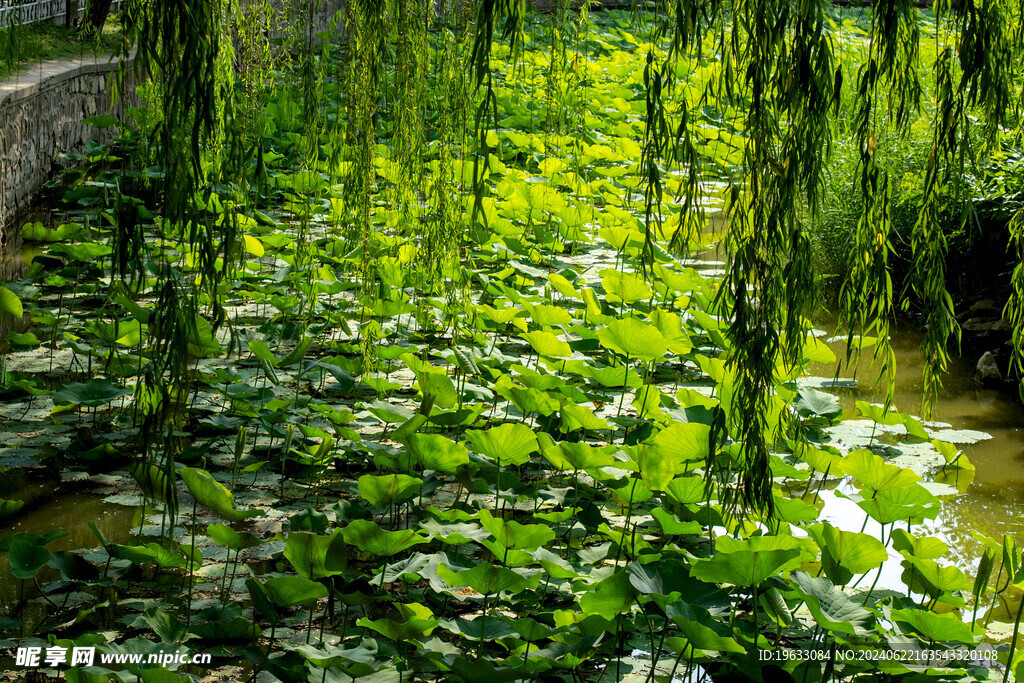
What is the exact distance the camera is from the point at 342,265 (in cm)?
355

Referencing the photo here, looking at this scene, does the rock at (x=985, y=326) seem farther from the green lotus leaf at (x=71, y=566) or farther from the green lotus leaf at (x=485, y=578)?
the green lotus leaf at (x=71, y=566)

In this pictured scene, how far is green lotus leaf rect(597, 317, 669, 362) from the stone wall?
219cm

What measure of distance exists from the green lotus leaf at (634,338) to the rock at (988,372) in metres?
1.70

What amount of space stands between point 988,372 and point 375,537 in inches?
108

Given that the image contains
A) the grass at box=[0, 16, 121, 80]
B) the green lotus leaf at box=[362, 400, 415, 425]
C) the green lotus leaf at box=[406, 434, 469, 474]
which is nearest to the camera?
the green lotus leaf at box=[406, 434, 469, 474]

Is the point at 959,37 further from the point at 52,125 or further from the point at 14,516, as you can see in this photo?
the point at 52,125

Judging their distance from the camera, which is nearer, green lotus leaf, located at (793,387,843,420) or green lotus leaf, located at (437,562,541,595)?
green lotus leaf, located at (437,562,541,595)

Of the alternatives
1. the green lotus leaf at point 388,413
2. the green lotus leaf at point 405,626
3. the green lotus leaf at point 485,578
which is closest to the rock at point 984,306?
the green lotus leaf at point 388,413

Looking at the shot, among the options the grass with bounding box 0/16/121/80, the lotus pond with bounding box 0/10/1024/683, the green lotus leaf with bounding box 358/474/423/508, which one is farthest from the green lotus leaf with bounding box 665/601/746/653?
the grass with bounding box 0/16/121/80

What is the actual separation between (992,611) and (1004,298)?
7.03 ft

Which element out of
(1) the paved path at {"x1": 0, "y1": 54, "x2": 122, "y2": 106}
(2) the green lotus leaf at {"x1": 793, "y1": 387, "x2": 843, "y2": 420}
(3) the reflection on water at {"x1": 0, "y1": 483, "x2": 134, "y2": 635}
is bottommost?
(3) the reflection on water at {"x1": 0, "y1": 483, "x2": 134, "y2": 635}

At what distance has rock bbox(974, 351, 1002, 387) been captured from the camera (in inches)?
132

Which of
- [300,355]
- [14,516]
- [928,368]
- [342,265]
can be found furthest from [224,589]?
[342,265]

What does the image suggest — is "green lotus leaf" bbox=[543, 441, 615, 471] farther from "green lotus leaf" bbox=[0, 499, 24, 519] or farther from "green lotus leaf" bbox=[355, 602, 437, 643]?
"green lotus leaf" bbox=[0, 499, 24, 519]
